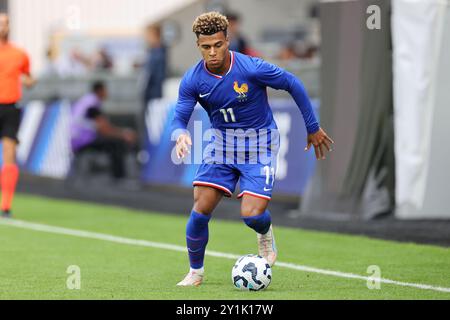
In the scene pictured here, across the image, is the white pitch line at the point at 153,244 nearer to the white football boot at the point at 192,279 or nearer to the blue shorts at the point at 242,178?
the blue shorts at the point at 242,178

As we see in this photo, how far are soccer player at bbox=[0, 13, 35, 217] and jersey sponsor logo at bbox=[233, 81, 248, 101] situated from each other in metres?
6.32

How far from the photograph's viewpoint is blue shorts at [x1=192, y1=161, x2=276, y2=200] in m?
8.72

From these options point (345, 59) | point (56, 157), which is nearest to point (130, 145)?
point (56, 157)

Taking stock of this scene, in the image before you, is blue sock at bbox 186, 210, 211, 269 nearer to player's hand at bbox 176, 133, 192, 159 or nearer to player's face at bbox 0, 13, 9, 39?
player's hand at bbox 176, 133, 192, 159

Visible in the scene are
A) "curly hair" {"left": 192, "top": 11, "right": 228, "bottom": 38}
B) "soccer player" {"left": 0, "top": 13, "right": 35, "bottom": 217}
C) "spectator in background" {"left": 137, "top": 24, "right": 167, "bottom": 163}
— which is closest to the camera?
"curly hair" {"left": 192, "top": 11, "right": 228, "bottom": 38}

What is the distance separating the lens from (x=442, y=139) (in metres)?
13.4

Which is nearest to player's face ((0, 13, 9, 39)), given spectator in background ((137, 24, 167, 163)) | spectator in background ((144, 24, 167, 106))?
spectator in background ((137, 24, 167, 163))

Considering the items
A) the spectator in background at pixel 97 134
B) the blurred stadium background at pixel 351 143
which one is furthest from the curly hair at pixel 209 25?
the spectator in background at pixel 97 134

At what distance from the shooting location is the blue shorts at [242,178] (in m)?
8.72

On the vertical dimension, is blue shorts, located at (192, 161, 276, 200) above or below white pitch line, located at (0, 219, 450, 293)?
above

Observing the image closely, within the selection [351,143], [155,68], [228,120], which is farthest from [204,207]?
[155,68]
